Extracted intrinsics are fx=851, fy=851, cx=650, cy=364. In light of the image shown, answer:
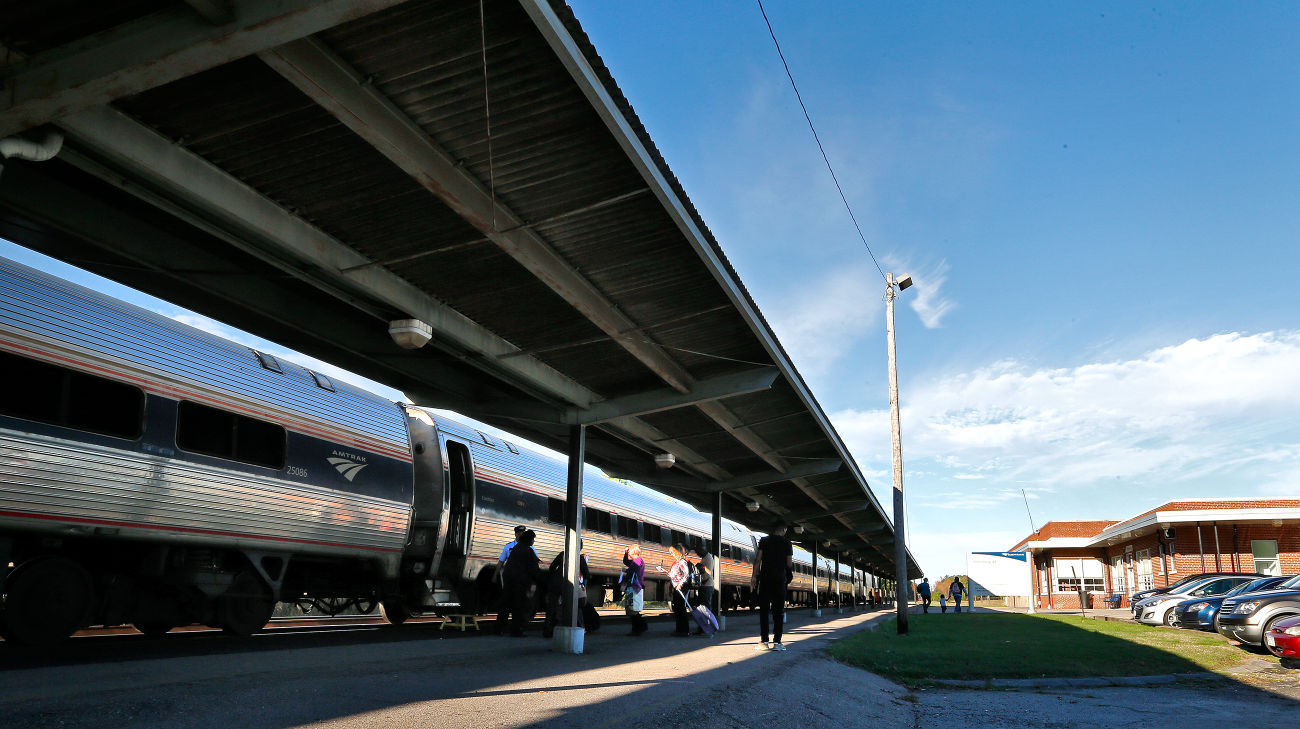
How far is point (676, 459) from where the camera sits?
56.4 ft

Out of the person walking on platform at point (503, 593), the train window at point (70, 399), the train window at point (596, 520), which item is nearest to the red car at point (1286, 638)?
the person walking on platform at point (503, 593)

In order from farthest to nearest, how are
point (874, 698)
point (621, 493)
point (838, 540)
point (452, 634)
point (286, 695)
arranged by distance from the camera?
1. point (838, 540)
2. point (621, 493)
3. point (452, 634)
4. point (874, 698)
5. point (286, 695)

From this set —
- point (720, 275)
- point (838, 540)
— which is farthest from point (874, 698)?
point (838, 540)

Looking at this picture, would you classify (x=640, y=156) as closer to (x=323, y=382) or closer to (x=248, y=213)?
(x=248, y=213)

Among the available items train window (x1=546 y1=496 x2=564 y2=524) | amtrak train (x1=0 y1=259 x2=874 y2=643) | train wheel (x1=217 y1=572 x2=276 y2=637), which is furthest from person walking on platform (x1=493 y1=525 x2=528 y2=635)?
train wheel (x1=217 y1=572 x2=276 y2=637)

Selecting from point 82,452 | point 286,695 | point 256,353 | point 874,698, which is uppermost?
point 256,353

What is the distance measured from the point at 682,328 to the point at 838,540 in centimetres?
3159

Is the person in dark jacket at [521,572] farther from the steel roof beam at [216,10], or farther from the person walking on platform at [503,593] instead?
the steel roof beam at [216,10]

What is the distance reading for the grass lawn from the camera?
32.7 ft

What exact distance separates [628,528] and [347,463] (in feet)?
36.0

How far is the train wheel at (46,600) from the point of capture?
7.93 m

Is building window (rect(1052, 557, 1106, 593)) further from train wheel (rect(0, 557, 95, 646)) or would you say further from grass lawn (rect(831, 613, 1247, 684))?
train wheel (rect(0, 557, 95, 646))

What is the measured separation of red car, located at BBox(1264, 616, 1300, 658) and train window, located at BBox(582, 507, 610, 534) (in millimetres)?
12503

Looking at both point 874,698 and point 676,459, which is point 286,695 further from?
point 676,459
